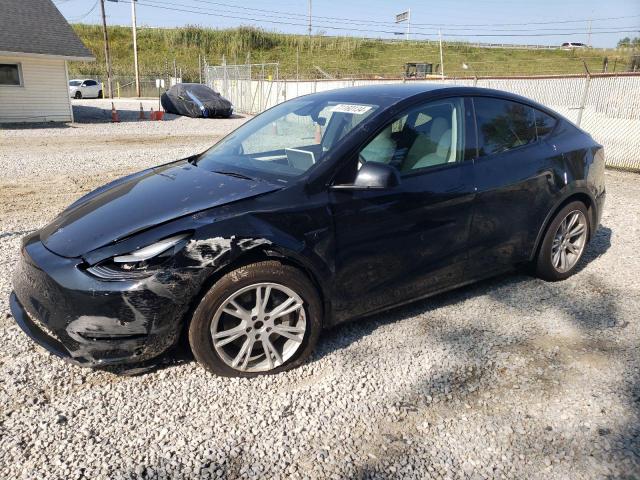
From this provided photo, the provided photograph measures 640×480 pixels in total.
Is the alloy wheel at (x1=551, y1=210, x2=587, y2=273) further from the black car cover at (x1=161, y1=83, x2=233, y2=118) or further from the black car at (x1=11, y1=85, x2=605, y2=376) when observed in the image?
the black car cover at (x1=161, y1=83, x2=233, y2=118)

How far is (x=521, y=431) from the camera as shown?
2.61 m

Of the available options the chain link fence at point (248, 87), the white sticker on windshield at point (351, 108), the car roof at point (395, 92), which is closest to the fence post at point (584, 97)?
the car roof at point (395, 92)

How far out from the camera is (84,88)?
36000mm

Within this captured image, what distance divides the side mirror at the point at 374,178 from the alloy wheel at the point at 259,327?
757 mm

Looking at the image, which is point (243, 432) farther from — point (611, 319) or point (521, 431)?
point (611, 319)

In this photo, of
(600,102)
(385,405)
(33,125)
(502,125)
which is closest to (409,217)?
(385,405)

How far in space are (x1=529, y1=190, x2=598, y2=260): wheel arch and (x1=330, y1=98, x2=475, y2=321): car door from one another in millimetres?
945

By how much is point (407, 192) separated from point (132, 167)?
7.95 m

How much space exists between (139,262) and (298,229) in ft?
2.93

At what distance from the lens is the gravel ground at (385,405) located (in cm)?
238

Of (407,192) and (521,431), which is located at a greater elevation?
(407,192)

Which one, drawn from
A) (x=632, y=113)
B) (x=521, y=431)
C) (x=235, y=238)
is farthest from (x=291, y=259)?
(x=632, y=113)

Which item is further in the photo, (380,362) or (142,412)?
(380,362)

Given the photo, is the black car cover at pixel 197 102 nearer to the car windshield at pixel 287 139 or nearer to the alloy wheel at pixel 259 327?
the car windshield at pixel 287 139
